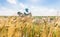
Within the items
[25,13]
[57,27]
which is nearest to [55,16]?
[57,27]

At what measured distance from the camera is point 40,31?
329 centimetres


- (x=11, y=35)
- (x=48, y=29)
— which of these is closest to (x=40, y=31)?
(x=48, y=29)

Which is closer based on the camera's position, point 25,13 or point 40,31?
point 40,31

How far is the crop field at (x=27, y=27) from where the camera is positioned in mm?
3264

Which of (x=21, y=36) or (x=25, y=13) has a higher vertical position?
(x=25, y=13)

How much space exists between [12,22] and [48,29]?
1.19 feet

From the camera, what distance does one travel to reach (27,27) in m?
3.30

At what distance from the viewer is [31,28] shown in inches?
130

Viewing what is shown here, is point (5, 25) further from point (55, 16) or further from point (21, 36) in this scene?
point (55, 16)

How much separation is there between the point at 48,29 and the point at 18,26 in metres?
0.30

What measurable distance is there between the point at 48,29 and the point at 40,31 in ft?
0.26

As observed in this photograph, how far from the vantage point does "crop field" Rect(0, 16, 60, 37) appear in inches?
128

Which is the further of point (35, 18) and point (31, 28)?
point (35, 18)

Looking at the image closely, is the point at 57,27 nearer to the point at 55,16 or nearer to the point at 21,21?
the point at 55,16
